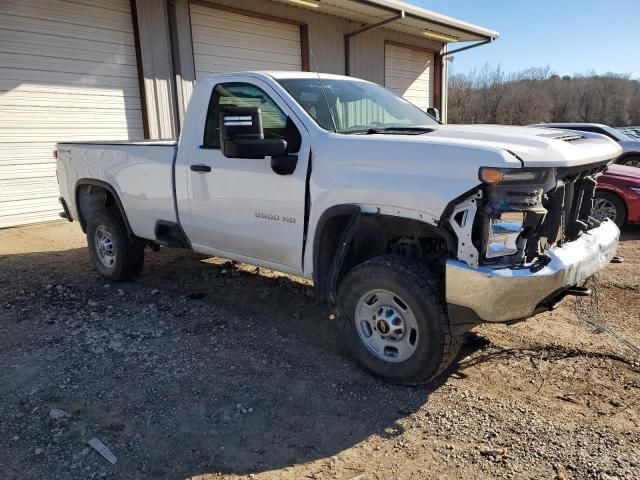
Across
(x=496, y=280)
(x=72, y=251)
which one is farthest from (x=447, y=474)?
(x=72, y=251)

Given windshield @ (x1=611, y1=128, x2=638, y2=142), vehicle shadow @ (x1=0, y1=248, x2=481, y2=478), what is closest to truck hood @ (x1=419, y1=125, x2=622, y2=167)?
vehicle shadow @ (x1=0, y1=248, x2=481, y2=478)

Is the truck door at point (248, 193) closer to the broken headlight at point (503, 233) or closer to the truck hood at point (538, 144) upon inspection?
the truck hood at point (538, 144)

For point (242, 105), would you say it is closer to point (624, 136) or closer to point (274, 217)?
point (274, 217)

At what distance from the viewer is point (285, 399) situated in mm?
3379

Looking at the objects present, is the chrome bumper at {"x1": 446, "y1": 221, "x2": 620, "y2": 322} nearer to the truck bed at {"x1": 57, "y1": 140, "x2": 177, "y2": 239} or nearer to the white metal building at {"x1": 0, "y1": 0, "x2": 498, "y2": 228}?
the truck bed at {"x1": 57, "y1": 140, "x2": 177, "y2": 239}

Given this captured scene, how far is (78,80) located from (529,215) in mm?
8718

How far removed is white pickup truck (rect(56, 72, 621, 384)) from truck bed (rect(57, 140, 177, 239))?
33mm

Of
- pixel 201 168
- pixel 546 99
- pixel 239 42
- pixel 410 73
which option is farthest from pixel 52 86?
pixel 546 99

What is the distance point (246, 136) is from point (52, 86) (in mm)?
6979

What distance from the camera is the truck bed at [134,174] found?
4902 millimetres

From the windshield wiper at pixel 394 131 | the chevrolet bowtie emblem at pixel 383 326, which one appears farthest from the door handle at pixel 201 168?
the chevrolet bowtie emblem at pixel 383 326

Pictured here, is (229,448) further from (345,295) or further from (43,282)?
(43,282)

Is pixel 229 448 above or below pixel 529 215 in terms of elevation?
below

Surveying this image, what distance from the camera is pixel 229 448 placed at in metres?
2.90
